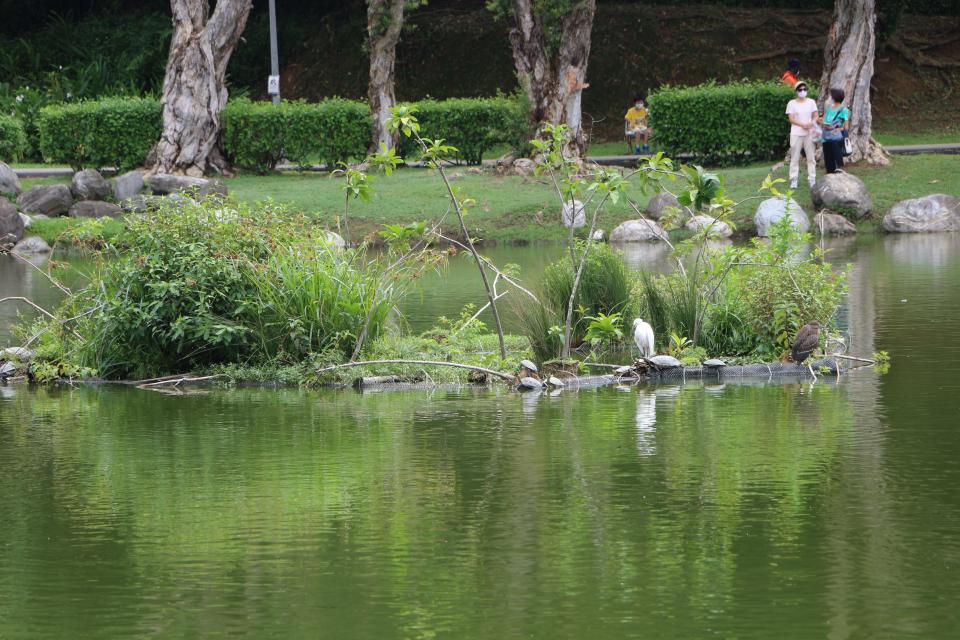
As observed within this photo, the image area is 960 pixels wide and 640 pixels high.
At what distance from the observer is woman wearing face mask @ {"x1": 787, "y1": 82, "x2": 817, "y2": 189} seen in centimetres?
A: 2439

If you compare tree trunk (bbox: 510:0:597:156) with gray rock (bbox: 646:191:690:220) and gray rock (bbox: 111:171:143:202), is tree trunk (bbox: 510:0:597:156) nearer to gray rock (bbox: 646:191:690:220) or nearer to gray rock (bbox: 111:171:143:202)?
gray rock (bbox: 646:191:690:220)

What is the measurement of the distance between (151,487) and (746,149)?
73.2ft

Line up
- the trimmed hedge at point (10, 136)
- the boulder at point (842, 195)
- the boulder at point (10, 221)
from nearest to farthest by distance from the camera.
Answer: the boulder at point (10, 221)
the boulder at point (842, 195)
the trimmed hedge at point (10, 136)

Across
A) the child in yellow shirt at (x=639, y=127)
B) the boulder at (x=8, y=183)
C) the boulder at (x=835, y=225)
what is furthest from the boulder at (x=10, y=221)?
the child in yellow shirt at (x=639, y=127)

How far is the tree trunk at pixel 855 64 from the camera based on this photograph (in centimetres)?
2625

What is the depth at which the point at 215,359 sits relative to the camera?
1226cm

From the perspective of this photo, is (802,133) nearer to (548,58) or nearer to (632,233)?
(632,233)

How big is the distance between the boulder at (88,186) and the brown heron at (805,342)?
696 inches

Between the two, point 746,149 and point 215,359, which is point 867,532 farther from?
point 746,149

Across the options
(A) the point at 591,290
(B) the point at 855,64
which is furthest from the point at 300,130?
(A) the point at 591,290

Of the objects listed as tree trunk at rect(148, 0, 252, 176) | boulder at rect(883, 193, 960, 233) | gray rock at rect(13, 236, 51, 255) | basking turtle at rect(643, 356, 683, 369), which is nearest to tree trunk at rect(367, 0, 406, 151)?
tree trunk at rect(148, 0, 252, 176)

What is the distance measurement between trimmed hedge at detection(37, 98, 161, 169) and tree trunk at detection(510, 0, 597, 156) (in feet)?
25.3

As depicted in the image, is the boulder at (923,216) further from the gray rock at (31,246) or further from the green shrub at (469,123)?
the gray rock at (31,246)

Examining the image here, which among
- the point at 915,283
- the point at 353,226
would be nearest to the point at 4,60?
the point at 353,226
